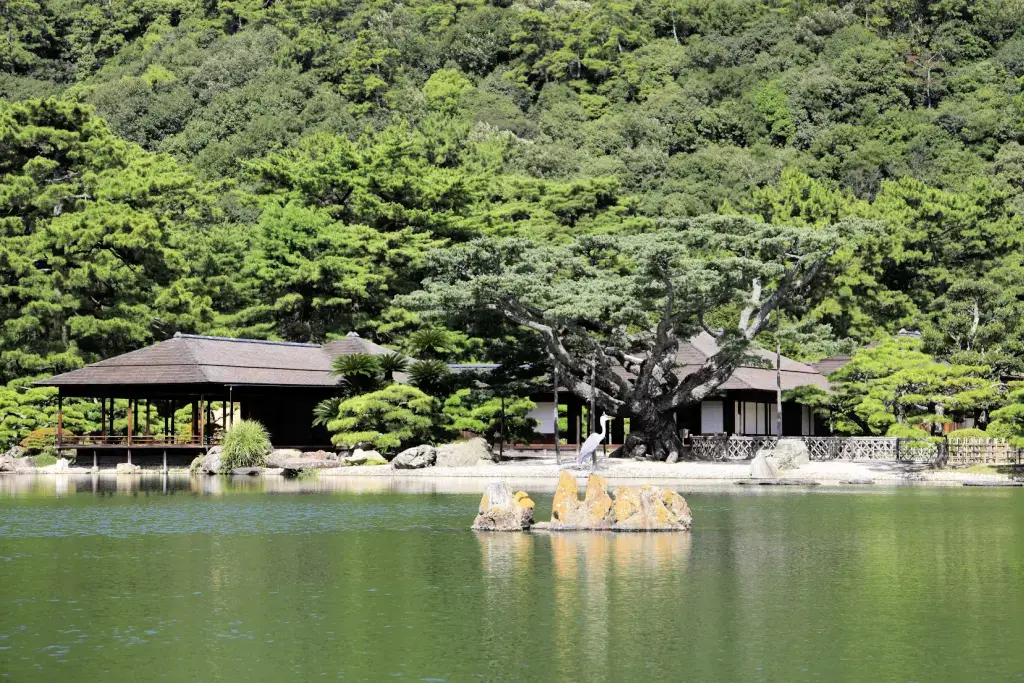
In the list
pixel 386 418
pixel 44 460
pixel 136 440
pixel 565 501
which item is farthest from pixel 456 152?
pixel 565 501

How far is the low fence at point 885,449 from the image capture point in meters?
39.2

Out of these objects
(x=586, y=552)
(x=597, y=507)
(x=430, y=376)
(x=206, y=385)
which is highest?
(x=430, y=376)

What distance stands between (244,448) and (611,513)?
67.5 ft

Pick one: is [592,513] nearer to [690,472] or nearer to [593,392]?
[690,472]

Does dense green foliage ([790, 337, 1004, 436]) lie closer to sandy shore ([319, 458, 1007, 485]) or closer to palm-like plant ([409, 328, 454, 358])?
sandy shore ([319, 458, 1007, 485])

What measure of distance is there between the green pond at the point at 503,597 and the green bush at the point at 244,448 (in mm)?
14092

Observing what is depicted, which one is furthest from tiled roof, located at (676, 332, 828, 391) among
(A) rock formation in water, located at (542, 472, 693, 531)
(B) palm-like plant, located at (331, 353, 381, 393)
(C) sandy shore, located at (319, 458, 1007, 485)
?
(A) rock formation in water, located at (542, 472, 693, 531)

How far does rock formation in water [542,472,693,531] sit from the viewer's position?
76.7 ft

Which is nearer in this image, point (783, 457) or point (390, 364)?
point (783, 457)

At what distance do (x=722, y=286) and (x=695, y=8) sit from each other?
89.9 meters

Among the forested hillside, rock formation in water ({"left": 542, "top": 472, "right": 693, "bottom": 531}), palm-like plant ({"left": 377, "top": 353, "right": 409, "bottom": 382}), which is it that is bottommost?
rock formation in water ({"left": 542, "top": 472, "right": 693, "bottom": 531})

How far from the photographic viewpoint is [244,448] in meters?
41.7

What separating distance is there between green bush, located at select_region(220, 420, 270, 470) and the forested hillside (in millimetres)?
8313

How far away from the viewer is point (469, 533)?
76.3ft
